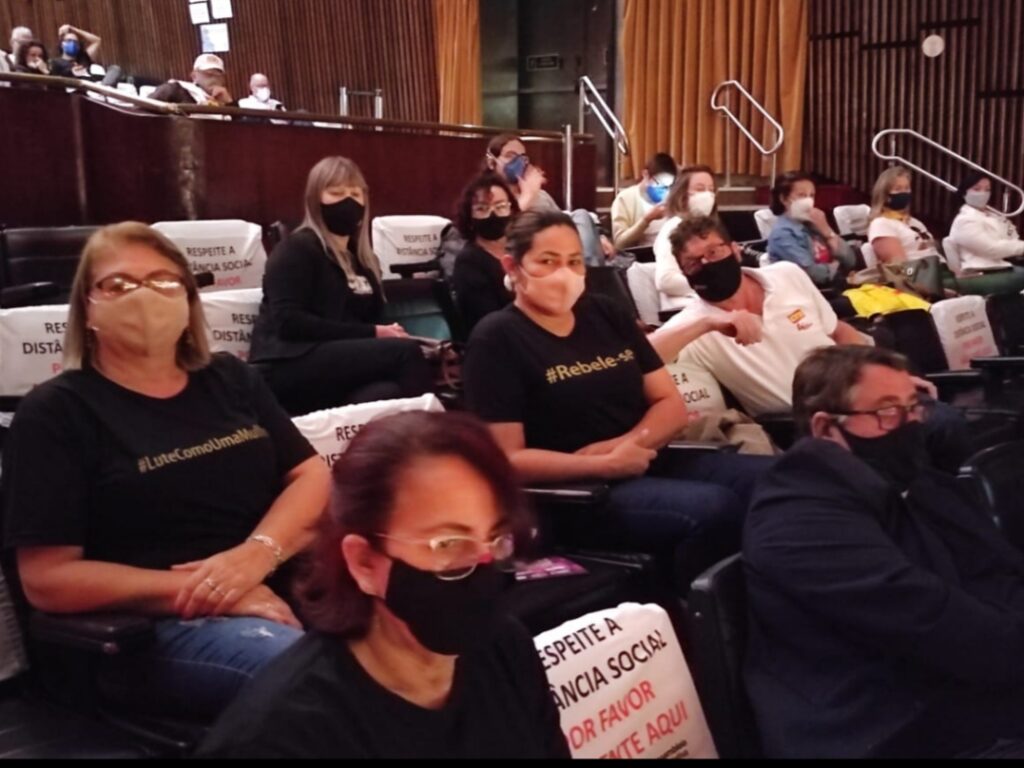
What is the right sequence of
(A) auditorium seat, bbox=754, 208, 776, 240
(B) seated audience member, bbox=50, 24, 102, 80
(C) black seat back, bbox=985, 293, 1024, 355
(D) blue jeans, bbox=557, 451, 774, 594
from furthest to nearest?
(B) seated audience member, bbox=50, 24, 102, 80
(A) auditorium seat, bbox=754, 208, 776, 240
(C) black seat back, bbox=985, 293, 1024, 355
(D) blue jeans, bbox=557, 451, 774, 594

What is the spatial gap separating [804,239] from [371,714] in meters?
4.77

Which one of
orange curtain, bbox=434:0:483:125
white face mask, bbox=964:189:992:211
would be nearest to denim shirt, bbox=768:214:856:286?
white face mask, bbox=964:189:992:211

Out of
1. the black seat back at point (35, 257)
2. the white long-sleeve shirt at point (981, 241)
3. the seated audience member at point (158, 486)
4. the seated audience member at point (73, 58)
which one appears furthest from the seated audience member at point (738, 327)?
the seated audience member at point (73, 58)

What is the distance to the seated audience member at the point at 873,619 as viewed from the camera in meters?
1.54

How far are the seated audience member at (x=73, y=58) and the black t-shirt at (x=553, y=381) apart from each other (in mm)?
6643

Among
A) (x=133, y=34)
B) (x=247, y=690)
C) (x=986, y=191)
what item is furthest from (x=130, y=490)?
(x=133, y=34)

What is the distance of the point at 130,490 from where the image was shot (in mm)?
1696

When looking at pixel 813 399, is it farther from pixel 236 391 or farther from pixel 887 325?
pixel 887 325

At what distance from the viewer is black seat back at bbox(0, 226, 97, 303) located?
4.03 meters

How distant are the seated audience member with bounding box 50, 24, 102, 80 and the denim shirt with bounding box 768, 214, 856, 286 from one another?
5407 mm

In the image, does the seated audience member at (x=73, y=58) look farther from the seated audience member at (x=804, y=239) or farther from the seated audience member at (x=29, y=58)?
the seated audience member at (x=804, y=239)

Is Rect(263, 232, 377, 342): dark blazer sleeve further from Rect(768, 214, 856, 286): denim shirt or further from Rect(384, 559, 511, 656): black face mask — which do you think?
Rect(768, 214, 856, 286): denim shirt

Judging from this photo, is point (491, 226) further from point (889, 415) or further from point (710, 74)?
point (710, 74)

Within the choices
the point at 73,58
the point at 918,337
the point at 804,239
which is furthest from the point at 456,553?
the point at 73,58
